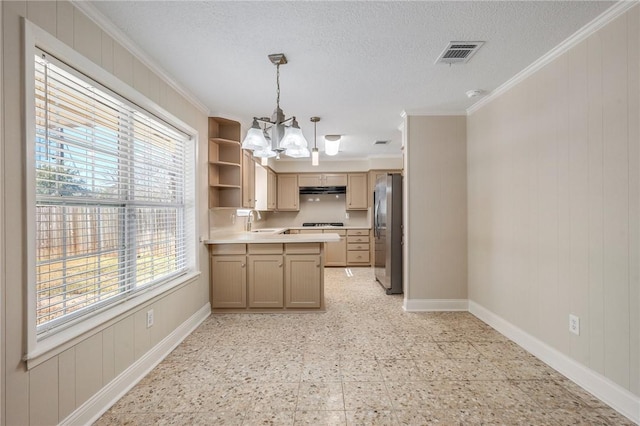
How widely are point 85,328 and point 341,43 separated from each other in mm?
2422

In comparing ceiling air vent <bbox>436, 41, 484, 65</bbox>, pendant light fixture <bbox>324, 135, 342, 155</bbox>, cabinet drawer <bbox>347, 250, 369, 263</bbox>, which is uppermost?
ceiling air vent <bbox>436, 41, 484, 65</bbox>

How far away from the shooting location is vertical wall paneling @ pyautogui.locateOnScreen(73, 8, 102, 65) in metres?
1.60

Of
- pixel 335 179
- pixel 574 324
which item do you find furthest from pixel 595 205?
pixel 335 179

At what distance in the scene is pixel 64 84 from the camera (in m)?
1.55

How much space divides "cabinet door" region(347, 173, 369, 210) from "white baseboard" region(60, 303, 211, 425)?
14.5 feet

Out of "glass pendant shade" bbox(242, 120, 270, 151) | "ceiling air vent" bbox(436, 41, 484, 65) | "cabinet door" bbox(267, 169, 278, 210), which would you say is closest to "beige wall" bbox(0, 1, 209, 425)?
"glass pendant shade" bbox(242, 120, 270, 151)

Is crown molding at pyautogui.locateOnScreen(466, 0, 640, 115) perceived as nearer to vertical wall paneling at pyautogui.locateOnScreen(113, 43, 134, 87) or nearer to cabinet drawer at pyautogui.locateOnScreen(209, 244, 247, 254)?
vertical wall paneling at pyautogui.locateOnScreen(113, 43, 134, 87)

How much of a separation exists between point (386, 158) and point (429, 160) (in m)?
2.91

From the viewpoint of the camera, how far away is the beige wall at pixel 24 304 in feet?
4.05

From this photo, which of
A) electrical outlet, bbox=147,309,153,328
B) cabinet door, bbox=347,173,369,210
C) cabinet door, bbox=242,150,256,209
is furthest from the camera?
cabinet door, bbox=347,173,369,210

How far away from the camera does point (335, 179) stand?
656 cm

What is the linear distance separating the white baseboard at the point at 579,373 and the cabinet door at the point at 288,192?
15.2 ft

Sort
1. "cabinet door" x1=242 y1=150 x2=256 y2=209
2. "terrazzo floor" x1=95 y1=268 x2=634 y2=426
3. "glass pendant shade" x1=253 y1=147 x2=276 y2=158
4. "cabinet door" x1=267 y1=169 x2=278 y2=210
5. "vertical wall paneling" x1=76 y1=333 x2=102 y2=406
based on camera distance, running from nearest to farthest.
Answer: "vertical wall paneling" x1=76 y1=333 x2=102 y2=406 → "terrazzo floor" x1=95 y1=268 x2=634 y2=426 → "glass pendant shade" x1=253 y1=147 x2=276 y2=158 → "cabinet door" x1=242 y1=150 x2=256 y2=209 → "cabinet door" x1=267 y1=169 x2=278 y2=210

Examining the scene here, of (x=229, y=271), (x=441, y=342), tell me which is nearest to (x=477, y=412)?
(x=441, y=342)
